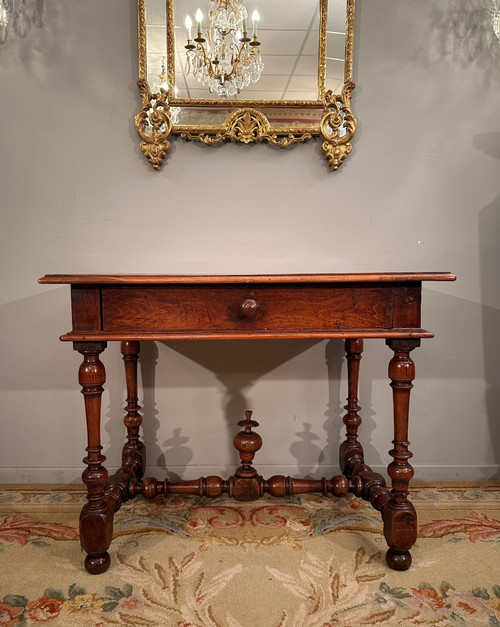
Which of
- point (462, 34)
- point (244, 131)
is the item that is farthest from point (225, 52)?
point (462, 34)

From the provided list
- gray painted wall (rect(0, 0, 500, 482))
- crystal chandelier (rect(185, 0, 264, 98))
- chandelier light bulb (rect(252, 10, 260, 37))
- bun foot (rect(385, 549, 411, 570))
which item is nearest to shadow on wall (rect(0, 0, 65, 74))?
gray painted wall (rect(0, 0, 500, 482))

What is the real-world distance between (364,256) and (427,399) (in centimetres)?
69

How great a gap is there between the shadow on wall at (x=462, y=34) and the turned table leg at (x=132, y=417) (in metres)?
1.72

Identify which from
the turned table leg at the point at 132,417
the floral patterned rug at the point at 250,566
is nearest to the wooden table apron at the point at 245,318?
the floral patterned rug at the point at 250,566

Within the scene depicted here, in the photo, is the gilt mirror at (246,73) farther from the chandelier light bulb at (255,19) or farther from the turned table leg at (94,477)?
the turned table leg at (94,477)

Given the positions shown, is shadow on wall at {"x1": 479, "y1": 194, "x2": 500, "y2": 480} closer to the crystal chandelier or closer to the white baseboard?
the white baseboard

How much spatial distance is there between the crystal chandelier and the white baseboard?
1592 mm

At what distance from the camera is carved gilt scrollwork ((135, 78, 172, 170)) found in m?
1.81

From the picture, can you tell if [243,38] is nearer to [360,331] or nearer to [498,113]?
[498,113]

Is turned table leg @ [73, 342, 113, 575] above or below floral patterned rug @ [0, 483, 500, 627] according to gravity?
above

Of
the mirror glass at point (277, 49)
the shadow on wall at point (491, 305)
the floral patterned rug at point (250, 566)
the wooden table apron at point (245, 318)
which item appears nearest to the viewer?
the floral patterned rug at point (250, 566)

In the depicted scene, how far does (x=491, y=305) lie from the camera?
195cm

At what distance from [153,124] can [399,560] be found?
1.79m

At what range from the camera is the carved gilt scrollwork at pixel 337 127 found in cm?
183
